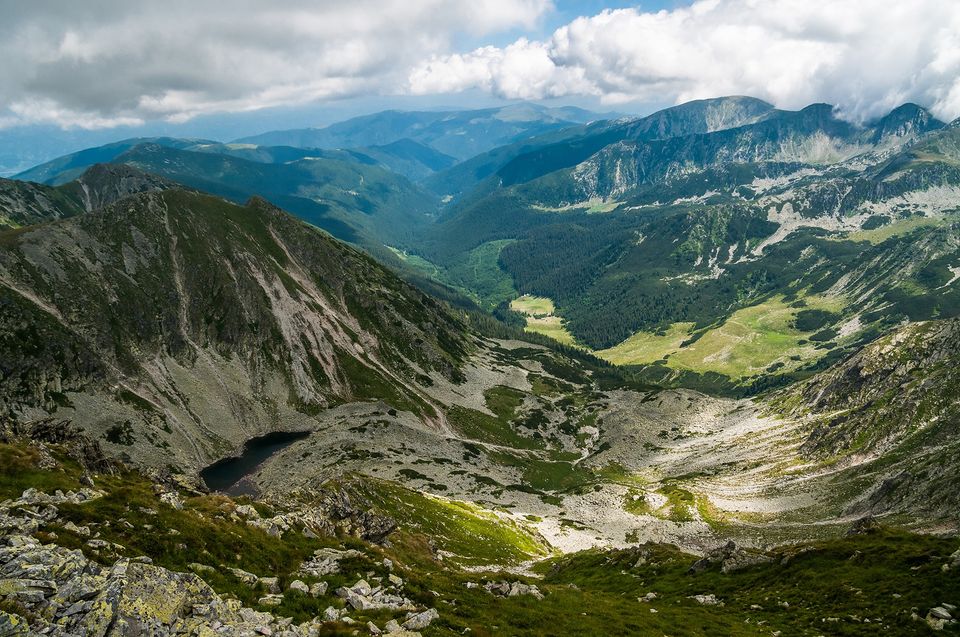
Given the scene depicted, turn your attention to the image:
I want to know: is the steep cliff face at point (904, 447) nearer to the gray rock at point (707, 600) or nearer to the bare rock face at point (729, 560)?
the bare rock face at point (729, 560)

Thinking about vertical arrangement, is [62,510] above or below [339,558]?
above

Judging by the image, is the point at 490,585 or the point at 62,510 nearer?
the point at 62,510

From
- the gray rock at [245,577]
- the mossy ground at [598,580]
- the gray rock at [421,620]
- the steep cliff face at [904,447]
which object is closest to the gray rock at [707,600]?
the mossy ground at [598,580]

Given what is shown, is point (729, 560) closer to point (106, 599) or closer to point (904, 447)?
point (106, 599)

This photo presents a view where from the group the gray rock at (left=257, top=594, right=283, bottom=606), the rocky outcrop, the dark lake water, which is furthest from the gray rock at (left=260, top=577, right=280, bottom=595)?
the dark lake water

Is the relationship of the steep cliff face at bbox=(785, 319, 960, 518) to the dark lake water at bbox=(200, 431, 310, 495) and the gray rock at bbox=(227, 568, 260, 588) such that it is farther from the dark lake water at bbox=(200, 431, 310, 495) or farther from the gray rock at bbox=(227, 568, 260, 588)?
the dark lake water at bbox=(200, 431, 310, 495)

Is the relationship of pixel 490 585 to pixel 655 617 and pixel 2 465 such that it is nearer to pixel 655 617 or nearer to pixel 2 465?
pixel 655 617

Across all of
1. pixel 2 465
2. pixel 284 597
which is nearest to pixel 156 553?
pixel 284 597

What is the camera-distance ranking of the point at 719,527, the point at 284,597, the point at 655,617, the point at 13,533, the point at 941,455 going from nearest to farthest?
the point at 13,533
the point at 284,597
the point at 655,617
the point at 941,455
the point at 719,527
